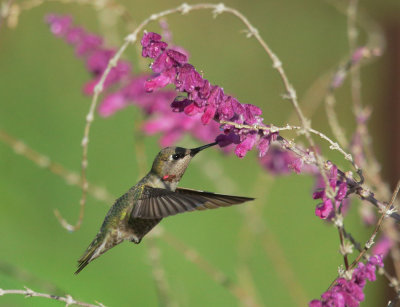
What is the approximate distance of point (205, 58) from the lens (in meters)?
5.71

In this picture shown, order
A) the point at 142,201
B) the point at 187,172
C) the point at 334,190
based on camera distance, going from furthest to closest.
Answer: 1. the point at 187,172
2. the point at 142,201
3. the point at 334,190

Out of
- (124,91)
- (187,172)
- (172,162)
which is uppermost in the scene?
(187,172)

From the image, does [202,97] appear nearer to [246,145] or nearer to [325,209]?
[246,145]

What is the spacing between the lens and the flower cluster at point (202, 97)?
95cm

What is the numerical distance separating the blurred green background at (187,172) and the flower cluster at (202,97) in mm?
2102

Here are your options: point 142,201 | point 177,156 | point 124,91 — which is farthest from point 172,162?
point 124,91

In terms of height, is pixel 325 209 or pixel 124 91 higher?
pixel 124 91

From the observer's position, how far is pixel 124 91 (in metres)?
1.93

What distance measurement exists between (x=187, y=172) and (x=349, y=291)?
3.84 m

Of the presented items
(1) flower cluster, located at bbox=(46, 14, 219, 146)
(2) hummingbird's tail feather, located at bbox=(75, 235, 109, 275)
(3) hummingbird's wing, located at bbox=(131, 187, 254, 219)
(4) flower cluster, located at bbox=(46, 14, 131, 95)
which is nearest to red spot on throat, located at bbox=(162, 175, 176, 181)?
(3) hummingbird's wing, located at bbox=(131, 187, 254, 219)

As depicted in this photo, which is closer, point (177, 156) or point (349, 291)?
point (349, 291)

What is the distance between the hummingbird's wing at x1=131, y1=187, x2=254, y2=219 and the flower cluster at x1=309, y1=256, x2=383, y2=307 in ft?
0.98

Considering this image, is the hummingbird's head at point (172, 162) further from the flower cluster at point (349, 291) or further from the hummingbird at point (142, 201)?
the flower cluster at point (349, 291)

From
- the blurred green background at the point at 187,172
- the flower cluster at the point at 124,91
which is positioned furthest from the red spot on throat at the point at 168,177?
the blurred green background at the point at 187,172
